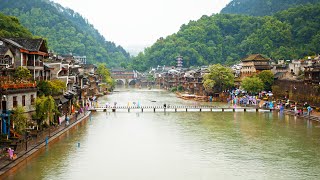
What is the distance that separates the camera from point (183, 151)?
138 feet

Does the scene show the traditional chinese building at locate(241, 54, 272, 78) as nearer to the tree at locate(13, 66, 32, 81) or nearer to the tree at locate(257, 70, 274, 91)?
the tree at locate(257, 70, 274, 91)

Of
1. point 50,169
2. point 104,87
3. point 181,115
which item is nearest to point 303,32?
point 104,87

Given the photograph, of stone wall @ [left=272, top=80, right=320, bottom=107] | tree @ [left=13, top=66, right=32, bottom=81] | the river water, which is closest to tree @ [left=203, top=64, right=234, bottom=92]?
stone wall @ [left=272, top=80, right=320, bottom=107]

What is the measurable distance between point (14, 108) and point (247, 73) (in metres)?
92.8

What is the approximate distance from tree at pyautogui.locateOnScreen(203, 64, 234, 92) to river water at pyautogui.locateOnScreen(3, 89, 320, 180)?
169 feet

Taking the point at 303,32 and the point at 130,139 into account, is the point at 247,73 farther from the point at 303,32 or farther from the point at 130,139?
the point at 130,139

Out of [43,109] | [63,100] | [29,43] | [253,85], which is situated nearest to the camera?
[43,109]

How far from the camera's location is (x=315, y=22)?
186375 millimetres

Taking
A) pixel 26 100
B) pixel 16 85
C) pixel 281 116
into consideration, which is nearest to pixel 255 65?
pixel 281 116

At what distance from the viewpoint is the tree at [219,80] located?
387 feet

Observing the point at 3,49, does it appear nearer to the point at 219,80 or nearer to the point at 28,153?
the point at 28,153

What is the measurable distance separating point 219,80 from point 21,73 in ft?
251

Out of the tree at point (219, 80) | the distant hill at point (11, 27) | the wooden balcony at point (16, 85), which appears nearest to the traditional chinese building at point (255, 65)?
the tree at point (219, 80)

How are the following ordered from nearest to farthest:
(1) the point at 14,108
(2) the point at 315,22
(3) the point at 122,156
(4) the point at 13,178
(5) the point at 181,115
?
(4) the point at 13,178, (3) the point at 122,156, (1) the point at 14,108, (5) the point at 181,115, (2) the point at 315,22
